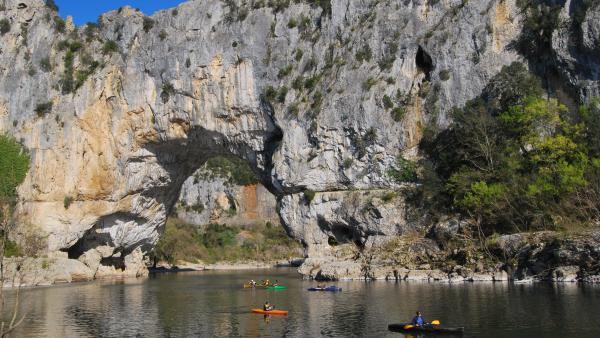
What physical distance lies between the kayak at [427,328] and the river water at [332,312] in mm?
330

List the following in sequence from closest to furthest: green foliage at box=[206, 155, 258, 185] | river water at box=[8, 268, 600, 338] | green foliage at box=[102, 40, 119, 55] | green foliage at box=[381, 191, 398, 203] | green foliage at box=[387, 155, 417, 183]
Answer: river water at box=[8, 268, 600, 338] → green foliage at box=[381, 191, 398, 203] → green foliage at box=[387, 155, 417, 183] → green foliage at box=[102, 40, 119, 55] → green foliage at box=[206, 155, 258, 185]

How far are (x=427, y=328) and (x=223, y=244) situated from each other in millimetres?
64445

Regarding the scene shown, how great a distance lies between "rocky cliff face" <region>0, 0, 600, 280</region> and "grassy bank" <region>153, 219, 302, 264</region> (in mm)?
23488

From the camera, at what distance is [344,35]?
4594 centimetres

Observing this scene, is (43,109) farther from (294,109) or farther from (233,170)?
(233,170)

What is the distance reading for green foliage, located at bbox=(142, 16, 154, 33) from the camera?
4859cm

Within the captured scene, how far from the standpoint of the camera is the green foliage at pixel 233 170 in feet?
292

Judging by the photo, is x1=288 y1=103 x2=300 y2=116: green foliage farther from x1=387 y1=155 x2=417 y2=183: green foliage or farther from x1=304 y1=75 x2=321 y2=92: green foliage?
x1=387 y1=155 x2=417 y2=183: green foliage

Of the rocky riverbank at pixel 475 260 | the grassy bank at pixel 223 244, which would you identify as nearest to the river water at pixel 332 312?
the rocky riverbank at pixel 475 260

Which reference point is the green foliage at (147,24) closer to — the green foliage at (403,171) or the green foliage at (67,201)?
the green foliage at (67,201)

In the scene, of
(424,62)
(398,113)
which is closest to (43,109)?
(398,113)

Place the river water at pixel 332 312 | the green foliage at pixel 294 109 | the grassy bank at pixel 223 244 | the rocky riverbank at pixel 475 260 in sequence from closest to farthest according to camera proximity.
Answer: the river water at pixel 332 312, the rocky riverbank at pixel 475 260, the green foliage at pixel 294 109, the grassy bank at pixel 223 244

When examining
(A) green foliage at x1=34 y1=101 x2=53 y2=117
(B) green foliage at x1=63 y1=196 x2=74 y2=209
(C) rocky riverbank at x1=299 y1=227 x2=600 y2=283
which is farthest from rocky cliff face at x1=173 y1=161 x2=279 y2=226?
(C) rocky riverbank at x1=299 y1=227 x2=600 y2=283

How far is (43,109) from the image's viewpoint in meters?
48.7
